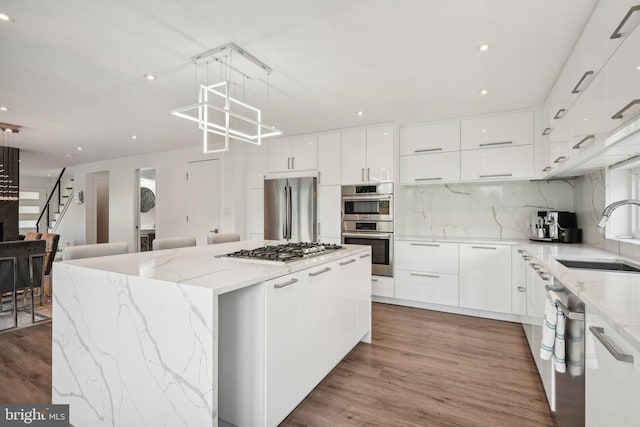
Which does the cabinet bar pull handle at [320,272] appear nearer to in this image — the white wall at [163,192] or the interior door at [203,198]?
the white wall at [163,192]

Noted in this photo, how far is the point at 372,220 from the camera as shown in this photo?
13.4 feet

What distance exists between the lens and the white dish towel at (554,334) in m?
1.36

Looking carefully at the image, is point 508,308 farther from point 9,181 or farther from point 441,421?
point 9,181

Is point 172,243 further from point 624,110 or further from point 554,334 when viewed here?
point 624,110

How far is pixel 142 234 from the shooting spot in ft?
24.0

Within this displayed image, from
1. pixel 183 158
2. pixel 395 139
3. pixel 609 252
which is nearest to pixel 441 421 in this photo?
pixel 609 252

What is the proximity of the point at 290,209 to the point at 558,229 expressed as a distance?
3.19 meters

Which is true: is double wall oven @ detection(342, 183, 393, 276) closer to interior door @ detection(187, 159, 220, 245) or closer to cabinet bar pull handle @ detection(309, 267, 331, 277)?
cabinet bar pull handle @ detection(309, 267, 331, 277)

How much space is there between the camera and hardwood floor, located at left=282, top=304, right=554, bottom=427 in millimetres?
1775

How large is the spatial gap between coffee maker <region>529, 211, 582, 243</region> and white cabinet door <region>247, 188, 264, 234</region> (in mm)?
3563

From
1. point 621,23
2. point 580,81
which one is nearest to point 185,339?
point 621,23

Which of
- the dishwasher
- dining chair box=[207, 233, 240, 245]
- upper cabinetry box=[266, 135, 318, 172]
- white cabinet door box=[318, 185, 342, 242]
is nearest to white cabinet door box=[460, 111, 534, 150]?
white cabinet door box=[318, 185, 342, 242]

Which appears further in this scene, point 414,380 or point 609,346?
point 414,380

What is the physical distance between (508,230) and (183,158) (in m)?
5.35
